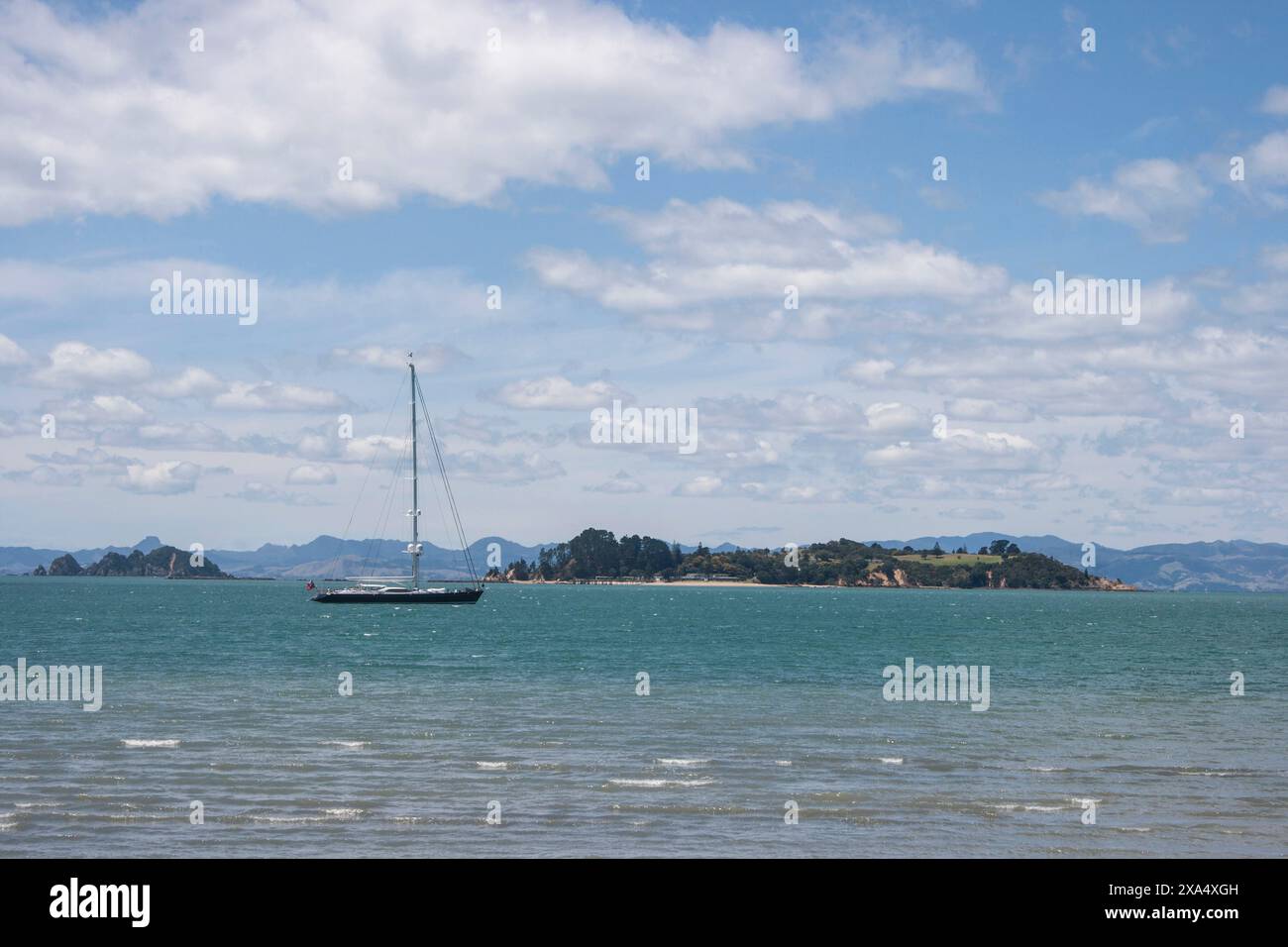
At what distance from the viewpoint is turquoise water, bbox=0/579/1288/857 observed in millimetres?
21359

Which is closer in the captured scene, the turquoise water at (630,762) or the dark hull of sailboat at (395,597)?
the turquoise water at (630,762)

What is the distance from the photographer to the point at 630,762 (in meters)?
29.2

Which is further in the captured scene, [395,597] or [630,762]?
[395,597]

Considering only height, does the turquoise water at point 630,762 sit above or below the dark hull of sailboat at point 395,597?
above

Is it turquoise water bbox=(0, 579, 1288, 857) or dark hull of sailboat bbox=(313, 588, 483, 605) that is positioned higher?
turquoise water bbox=(0, 579, 1288, 857)

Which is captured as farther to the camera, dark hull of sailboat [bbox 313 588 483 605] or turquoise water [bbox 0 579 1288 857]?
dark hull of sailboat [bbox 313 588 483 605]

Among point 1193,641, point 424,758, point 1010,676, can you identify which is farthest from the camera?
point 1193,641

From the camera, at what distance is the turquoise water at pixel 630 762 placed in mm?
21359

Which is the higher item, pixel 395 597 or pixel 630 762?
pixel 630 762

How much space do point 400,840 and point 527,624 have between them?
317 feet
